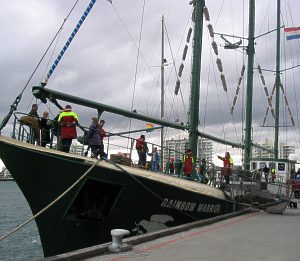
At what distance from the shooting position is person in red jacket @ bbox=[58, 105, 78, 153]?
1065cm

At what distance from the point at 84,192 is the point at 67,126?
1.70 metres

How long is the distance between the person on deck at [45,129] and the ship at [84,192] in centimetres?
35

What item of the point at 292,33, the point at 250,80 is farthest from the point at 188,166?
the point at 292,33

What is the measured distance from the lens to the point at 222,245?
26.5ft

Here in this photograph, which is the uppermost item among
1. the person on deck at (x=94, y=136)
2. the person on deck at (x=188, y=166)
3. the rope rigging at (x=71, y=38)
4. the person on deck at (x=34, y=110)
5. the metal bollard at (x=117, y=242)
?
the rope rigging at (x=71, y=38)

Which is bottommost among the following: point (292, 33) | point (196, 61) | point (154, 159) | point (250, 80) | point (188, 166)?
point (188, 166)

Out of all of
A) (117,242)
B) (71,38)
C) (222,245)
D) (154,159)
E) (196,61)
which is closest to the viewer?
(117,242)

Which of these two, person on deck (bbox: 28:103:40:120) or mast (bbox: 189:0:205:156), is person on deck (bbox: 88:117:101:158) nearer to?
person on deck (bbox: 28:103:40:120)

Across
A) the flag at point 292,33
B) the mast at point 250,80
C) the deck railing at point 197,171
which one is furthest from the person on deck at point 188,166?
the flag at point 292,33

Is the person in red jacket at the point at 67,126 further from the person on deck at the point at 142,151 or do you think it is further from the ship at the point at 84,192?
the person on deck at the point at 142,151

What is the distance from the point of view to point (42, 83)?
10.8 meters

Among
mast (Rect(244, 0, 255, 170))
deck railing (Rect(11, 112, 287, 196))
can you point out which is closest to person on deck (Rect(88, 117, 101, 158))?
deck railing (Rect(11, 112, 287, 196))

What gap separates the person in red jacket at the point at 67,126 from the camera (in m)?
10.6

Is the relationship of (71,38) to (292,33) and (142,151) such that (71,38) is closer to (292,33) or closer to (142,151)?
(142,151)
